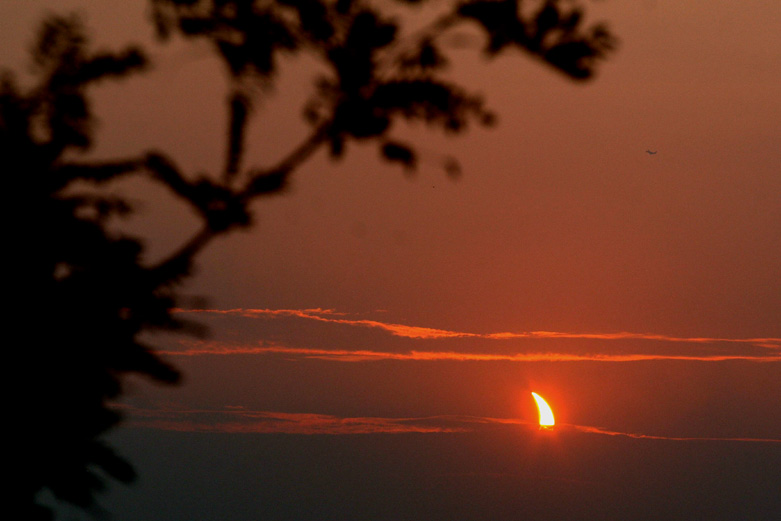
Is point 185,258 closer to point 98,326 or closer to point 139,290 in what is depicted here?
point 139,290

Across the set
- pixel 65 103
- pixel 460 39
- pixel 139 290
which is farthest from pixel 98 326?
pixel 460 39

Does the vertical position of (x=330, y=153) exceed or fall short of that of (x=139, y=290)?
it exceeds it

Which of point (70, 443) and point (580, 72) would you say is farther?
point (70, 443)

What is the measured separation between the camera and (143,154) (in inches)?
216

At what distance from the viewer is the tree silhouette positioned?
5.59 m

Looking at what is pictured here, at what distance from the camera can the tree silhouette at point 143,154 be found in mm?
5594

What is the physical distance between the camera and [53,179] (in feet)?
19.4

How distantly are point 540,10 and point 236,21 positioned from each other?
6.66 ft

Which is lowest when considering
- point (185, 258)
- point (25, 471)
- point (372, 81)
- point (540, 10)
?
point (25, 471)

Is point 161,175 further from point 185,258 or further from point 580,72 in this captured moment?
point 580,72

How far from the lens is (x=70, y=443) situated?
6055mm

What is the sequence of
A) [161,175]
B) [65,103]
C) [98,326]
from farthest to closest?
[65,103] < [98,326] < [161,175]

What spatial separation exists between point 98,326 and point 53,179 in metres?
1.08

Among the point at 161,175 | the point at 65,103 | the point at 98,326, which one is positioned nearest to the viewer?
the point at 161,175
